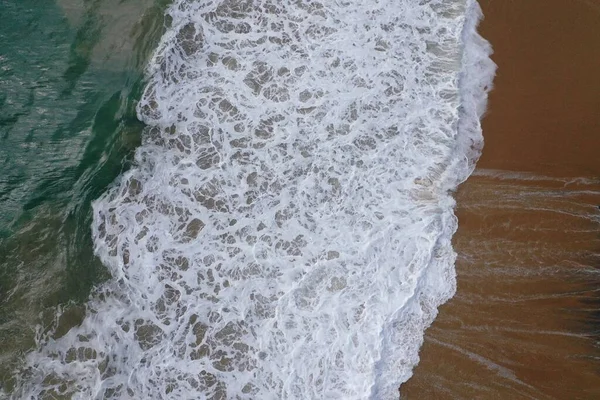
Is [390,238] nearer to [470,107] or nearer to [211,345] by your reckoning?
[470,107]

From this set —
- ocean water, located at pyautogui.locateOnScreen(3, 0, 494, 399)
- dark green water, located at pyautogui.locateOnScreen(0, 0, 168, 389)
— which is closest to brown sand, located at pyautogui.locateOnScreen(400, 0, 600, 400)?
ocean water, located at pyautogui.locateOnScreen(3, 0, 494, 399)

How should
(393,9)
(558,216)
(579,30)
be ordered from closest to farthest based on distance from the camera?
(558,216), (579,30), (393,9)

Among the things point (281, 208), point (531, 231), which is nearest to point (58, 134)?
point (281, 208)

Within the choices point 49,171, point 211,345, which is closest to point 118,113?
point 49,171

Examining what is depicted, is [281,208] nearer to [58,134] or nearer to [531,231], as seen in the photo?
[531,231]

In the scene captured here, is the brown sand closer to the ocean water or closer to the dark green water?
the ocean water

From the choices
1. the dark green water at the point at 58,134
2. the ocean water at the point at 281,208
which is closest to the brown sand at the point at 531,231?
the ocean water at the point at 281,208
